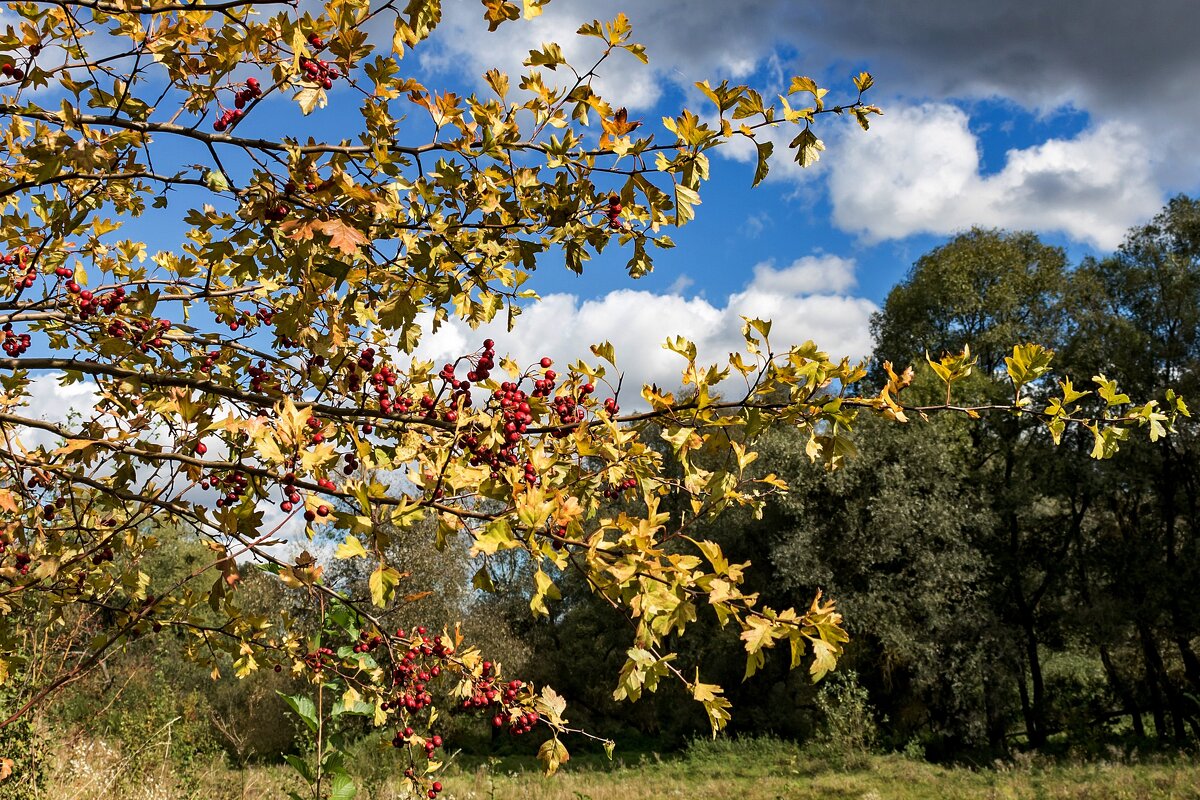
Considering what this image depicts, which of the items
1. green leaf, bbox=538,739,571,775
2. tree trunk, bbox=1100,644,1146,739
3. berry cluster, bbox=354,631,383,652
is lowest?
tree trunk, bbox=1100,644,1146,739

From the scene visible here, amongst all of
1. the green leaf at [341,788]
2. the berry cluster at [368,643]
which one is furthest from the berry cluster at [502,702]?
the green leaf at [341,788]

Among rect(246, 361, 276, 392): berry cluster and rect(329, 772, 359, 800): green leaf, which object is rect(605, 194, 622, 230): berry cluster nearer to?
rect(246, 361, 276, 392): berry cluster

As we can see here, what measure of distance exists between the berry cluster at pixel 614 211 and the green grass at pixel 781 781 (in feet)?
19.2

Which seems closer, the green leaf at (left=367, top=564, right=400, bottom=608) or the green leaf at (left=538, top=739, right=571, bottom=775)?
the green leaf at (left=367, top=564, right=400, bottom=608)

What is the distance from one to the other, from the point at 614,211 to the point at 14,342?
8.72 ft

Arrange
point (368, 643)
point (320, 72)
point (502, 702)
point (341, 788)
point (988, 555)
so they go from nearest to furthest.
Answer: point (320, 72) → point (502, 702) → point (341, 788) → point (368, 643) → point (988, 555)

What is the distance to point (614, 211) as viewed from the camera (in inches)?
105

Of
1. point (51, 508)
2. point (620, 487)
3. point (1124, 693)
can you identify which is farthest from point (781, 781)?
point (51, 508)

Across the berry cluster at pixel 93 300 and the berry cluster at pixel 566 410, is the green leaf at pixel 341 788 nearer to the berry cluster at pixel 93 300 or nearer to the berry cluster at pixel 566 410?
the berry cluster at pixel 566 410

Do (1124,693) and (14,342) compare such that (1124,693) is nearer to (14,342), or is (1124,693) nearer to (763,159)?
(763,159)

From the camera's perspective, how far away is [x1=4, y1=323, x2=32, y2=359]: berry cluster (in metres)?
3.38

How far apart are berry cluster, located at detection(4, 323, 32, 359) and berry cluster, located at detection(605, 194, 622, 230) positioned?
242cm

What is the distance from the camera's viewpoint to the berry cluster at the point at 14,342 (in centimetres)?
338

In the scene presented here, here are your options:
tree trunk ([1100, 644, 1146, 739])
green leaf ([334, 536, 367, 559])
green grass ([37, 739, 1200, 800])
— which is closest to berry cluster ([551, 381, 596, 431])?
green leaf ([334, 536, 367, 559])
